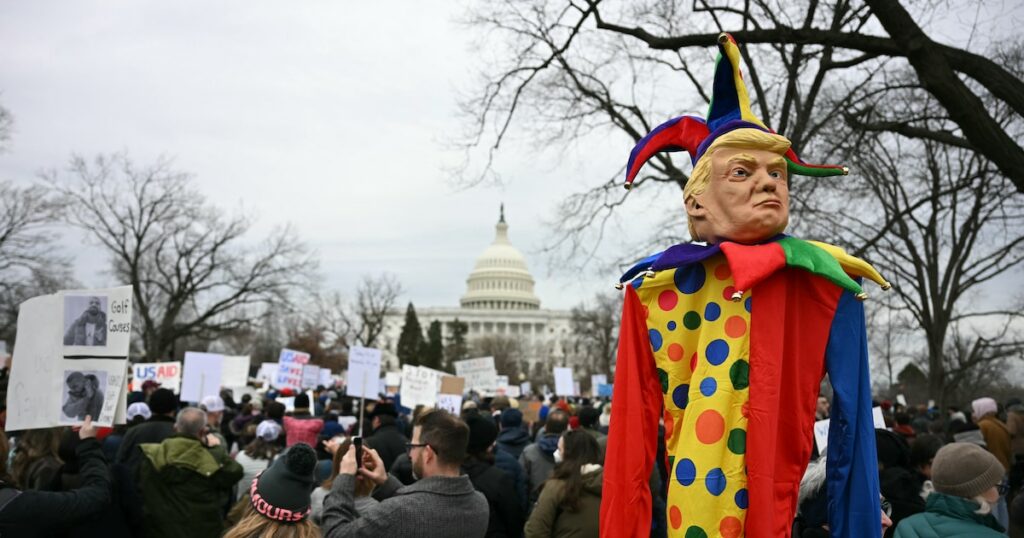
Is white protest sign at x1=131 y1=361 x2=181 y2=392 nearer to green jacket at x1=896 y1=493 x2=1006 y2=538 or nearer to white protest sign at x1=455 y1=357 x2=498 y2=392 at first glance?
white protest sign at x1=455 y1=357 x2=498 y2=392

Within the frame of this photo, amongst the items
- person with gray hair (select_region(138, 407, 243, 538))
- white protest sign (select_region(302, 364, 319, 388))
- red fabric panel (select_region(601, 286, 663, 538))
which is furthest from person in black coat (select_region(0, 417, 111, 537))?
white protest sign (select_region(302, 364, 319, 388))

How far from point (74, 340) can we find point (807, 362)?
4744mm

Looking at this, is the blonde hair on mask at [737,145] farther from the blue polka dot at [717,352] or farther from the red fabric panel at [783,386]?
the blue polka dot at [717,352]

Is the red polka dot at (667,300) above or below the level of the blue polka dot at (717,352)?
above

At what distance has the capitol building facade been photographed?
10925 cm

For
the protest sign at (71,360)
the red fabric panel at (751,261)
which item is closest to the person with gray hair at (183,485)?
the protest sign at (71,360)

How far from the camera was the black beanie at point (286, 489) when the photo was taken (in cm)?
355

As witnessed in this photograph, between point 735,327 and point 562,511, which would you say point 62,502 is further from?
point 735,327

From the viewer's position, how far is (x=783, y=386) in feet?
10.3

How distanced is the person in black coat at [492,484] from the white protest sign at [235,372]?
45.8 ft

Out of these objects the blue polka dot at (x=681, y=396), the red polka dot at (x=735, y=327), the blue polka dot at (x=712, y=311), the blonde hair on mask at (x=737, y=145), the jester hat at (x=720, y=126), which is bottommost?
the blue polka dot at (x=681, y=396)

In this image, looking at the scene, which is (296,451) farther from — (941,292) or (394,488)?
(941,292)

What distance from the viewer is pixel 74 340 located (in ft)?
18.5

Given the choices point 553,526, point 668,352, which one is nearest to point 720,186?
point 668,352
